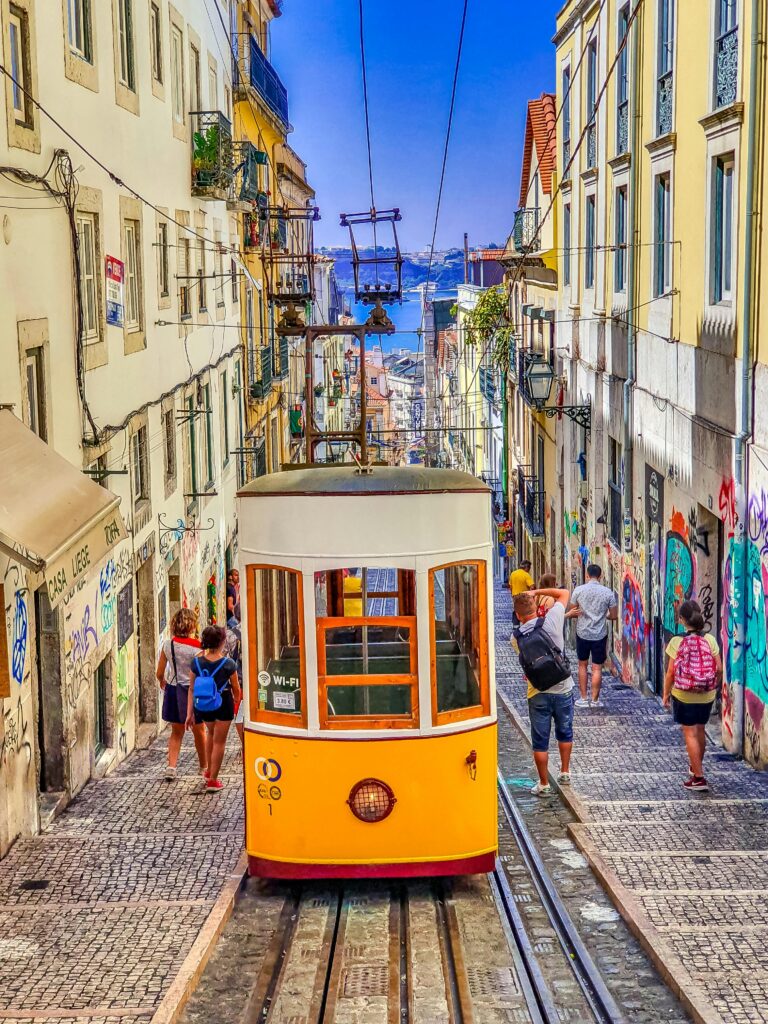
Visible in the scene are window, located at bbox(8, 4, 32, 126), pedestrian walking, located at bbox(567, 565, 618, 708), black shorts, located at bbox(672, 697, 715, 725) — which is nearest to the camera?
black shorts, located at bbox(672, 697, 715, 725)

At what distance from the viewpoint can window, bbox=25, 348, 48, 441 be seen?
35.3ft

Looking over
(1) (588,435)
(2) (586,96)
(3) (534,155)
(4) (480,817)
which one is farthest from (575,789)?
(3) (534,155)

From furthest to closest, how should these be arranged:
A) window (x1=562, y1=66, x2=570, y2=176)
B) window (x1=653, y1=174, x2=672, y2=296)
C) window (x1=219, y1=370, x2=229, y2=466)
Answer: window (x1=562, y1=66, x2=570, y2=176) → window (x1=219, y1=370, x2=229, y2=466) → window (x1=653, y1=174, x2=672, y2=296)

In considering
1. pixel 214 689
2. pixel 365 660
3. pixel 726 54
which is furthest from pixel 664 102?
pixel 365 660

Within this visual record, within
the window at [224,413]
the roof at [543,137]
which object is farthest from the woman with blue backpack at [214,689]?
the roof at [543,137]

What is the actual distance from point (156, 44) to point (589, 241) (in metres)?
7.65

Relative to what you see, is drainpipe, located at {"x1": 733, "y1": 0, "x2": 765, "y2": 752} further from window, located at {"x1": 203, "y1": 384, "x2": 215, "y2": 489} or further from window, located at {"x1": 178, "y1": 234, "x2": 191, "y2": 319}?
window, located at {"x1": 203, "y1": 384, "x2": 215, "y2": 489}

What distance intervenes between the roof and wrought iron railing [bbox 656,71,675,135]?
10.3m

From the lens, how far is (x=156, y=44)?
17.9 meters

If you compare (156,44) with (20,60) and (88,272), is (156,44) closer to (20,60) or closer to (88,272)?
(88,272)

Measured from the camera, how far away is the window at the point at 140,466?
1513cm

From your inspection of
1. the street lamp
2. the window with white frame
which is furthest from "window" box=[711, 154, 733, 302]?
the street lamp

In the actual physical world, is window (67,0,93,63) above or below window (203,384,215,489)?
above

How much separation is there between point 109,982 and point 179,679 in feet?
13.8
